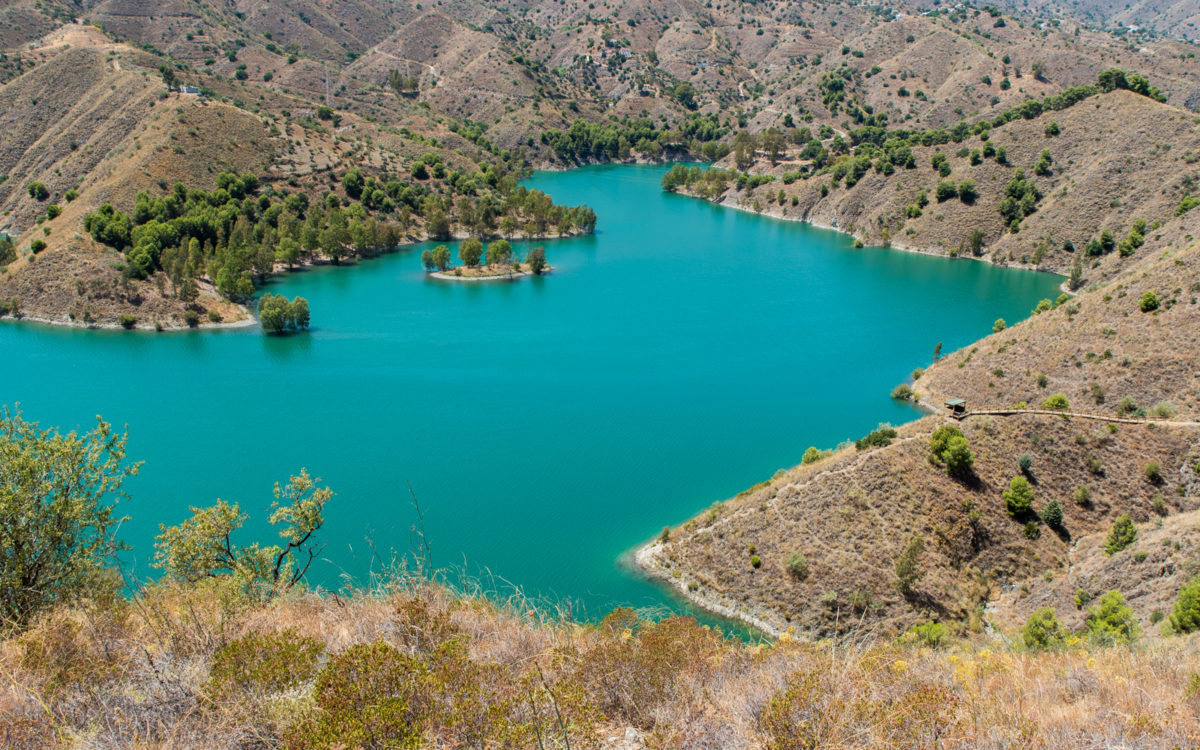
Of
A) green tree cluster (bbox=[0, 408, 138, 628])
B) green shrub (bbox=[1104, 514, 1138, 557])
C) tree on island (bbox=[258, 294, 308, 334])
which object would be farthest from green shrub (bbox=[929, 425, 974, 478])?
tree on island (bbox=[258, 294, 308, 334])

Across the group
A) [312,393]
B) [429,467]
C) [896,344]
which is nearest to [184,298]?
[312,393]

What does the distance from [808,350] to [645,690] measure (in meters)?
55.6

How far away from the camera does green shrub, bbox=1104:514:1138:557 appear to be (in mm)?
28156

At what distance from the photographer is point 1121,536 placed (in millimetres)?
28281

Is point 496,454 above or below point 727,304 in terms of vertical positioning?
below

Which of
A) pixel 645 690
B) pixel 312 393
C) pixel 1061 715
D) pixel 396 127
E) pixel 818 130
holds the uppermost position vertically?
pixel 818 130

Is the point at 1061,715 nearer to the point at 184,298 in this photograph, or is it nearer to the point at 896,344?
the point at 896,344

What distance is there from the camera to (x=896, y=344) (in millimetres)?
64125

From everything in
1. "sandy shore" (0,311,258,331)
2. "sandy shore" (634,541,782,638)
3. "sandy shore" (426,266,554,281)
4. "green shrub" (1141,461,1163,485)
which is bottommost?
"sandy shore" (0,311,258,331)

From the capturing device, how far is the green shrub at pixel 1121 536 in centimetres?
2816

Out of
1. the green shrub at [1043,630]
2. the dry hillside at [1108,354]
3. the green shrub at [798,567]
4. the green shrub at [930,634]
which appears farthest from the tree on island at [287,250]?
the green shrub at [1043,630]

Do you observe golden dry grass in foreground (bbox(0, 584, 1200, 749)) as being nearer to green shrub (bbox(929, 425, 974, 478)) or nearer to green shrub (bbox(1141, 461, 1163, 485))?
green shrub (bbox(929, 425, 974, 478))

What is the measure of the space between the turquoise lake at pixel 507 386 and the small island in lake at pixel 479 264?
237cm

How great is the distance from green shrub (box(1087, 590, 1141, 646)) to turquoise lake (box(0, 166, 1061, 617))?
15354mm
